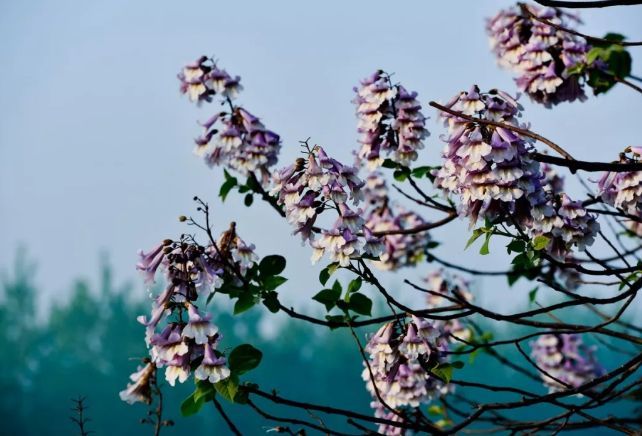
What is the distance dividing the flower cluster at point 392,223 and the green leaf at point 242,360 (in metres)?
3.40

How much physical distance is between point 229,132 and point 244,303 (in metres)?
1.75

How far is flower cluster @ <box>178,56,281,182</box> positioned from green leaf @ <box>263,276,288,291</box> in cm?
146

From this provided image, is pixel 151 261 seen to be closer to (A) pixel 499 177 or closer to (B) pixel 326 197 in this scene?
(B) pixel 326 197

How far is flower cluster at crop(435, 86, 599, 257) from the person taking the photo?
3207 mm

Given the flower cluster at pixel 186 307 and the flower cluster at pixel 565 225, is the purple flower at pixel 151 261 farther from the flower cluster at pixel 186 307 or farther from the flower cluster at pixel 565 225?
the flower cluster at pixel 565 225

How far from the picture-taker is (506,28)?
562cm

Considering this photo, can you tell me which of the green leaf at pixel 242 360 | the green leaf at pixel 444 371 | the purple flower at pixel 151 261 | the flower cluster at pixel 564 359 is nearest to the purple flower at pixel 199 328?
the green leaf at pixel 242 360

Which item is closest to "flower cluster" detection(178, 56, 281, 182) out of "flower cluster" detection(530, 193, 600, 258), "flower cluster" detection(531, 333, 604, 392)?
"flower cluster" detection(530, 193, 600, 258)

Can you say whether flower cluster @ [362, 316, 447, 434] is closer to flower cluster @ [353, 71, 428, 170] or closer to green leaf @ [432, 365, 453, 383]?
green leaf @ [432, 365, 453, 383]

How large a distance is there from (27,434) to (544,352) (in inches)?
1946

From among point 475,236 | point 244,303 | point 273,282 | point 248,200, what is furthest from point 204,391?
point 248,200

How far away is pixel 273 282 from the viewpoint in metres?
3.58

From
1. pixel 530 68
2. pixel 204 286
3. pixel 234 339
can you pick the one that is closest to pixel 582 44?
pixel 530 68

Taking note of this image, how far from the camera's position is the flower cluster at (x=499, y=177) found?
321 centimetres
